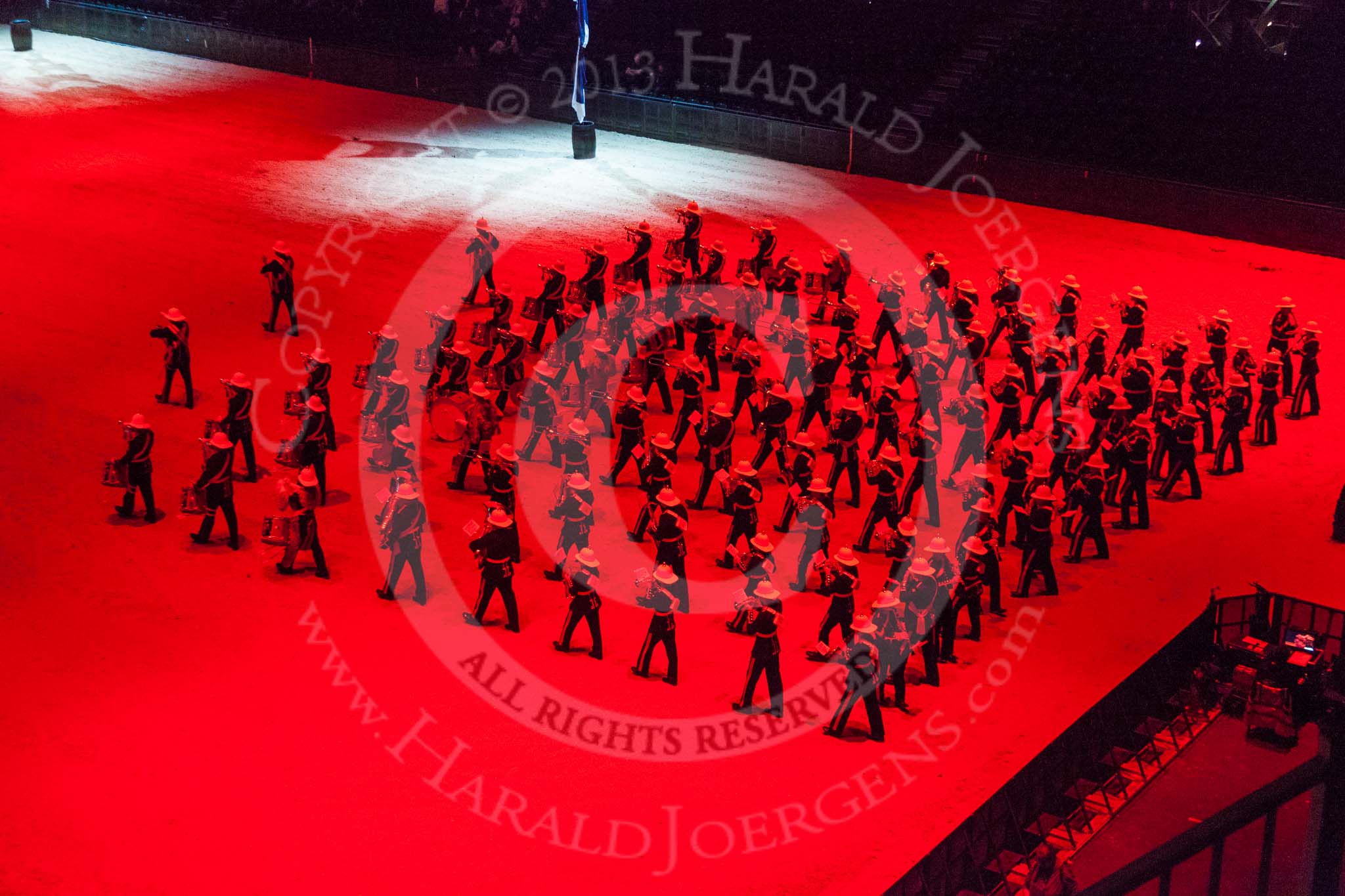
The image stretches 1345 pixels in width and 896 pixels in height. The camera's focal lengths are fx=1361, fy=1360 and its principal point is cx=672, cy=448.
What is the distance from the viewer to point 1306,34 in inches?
1064

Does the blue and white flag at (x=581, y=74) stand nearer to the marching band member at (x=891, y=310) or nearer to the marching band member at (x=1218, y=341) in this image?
the marching band member at (x=891, y=310)

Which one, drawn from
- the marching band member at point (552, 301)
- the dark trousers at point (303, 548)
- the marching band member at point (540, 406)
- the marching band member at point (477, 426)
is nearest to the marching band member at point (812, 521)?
the marching band member at point (540, 406)

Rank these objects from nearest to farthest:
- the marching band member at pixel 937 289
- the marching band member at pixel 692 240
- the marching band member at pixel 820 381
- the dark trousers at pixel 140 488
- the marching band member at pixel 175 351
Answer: the dark trousers at pixel 140 488
the marching band member at pixel 820 381
the marching band member at pixel 175 351
the marching band member at pixel 937 289
the marching band member at pixel 692 240

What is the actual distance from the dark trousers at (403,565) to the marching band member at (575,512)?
55.1 inches

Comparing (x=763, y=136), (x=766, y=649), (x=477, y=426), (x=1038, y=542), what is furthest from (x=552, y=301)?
(x=763, y=136)

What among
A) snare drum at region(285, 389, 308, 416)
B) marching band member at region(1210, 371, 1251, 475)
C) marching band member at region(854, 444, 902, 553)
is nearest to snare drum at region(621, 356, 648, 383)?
marching band member at region(854, 444, 902, 553)

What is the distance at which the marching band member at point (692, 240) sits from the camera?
67.5ft

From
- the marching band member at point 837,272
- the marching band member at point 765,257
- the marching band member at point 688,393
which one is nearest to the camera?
the marching band member at point 688,393

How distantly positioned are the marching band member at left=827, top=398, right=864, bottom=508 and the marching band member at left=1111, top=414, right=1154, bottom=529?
2.99 m

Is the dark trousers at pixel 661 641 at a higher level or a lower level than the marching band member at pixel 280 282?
lower

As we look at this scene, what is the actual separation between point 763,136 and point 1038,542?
17387 millimetres

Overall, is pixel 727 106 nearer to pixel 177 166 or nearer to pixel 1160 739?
pixel 177 166

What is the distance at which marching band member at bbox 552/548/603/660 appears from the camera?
40.2ft

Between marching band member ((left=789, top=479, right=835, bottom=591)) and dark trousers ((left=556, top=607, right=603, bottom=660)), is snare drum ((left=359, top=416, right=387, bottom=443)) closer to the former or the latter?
dark trousers ((left=556, top=607, right=603, bottom=660))
